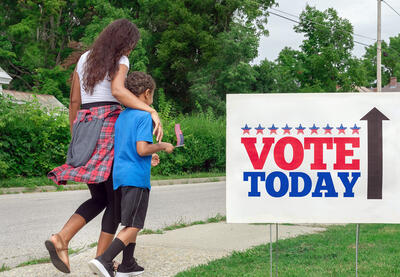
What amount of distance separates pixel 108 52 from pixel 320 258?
2.77m

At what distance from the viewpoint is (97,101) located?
4168 millimetres

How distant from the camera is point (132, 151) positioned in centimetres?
395

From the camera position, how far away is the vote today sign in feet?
11.6

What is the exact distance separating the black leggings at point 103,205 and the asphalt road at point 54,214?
157cm

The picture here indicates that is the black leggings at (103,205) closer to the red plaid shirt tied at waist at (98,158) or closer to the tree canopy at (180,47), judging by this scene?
the red plaid shirt tied at waist at (98,158)

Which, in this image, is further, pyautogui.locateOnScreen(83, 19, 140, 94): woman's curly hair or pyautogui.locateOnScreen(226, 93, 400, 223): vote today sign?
pyautogui.locateOnScreen(83, 19, 140, 94): woman's curly hair

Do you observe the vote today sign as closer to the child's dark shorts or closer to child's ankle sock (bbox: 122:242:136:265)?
the child's dark shorts

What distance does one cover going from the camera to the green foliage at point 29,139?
47.5 ft

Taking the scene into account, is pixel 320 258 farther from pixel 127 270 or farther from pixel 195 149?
pixel 195 149

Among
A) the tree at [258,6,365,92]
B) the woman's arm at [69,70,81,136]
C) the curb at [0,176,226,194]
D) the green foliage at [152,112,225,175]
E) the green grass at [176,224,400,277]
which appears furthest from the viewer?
the tree at [258,6,365,92]

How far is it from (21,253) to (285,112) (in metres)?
3.75

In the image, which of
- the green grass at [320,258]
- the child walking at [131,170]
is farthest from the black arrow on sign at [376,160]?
the child walking at [131,170]

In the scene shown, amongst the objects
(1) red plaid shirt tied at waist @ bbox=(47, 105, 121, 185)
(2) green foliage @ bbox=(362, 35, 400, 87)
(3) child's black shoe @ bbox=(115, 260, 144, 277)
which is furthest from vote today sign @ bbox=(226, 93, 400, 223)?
(2) green foliage @ bbox=(362, 35, 400, 87)

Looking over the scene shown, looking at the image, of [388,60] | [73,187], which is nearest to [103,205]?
[73,187]
